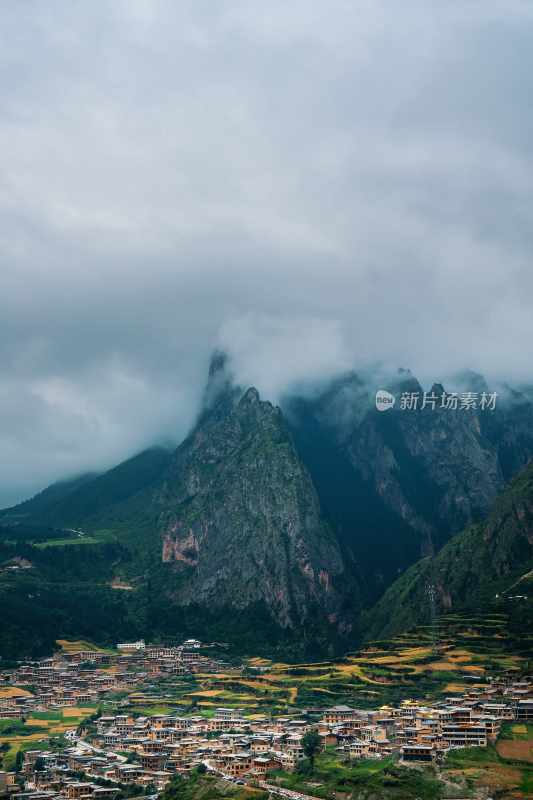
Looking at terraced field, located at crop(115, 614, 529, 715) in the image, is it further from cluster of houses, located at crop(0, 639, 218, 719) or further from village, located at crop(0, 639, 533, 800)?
cluster of houses, located at crop(0, 639, 218, 719)

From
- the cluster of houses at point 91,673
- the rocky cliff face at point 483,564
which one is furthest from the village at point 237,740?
the rocky cliff face at point 483,564

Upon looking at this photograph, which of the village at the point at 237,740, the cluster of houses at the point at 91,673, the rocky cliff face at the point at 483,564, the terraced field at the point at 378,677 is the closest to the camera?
the village at the point at 237,740

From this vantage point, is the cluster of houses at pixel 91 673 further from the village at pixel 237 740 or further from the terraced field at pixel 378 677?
the terraced field at pixel 378 677

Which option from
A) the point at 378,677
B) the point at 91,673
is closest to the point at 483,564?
the point at 378,677

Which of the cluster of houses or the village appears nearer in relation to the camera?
the village

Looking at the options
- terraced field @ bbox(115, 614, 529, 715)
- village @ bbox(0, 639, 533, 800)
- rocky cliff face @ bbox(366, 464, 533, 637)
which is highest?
rocky cliff face @ bbox(366, 464, 533, 637)

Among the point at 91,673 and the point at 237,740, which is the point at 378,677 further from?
the point at 91,673

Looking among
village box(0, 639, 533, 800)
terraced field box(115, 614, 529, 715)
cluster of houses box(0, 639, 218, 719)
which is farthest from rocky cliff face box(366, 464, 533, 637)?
village box(0, 639, 533, 800)

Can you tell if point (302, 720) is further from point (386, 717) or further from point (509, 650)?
point (509, 650)
